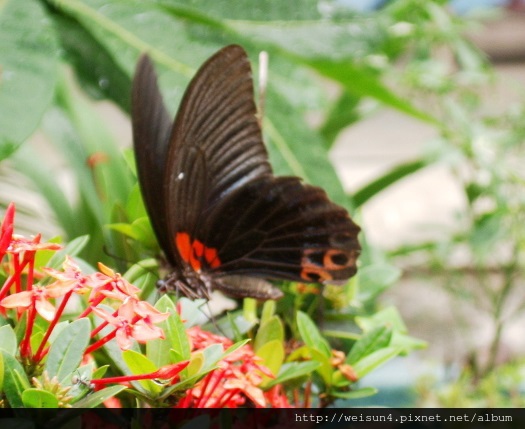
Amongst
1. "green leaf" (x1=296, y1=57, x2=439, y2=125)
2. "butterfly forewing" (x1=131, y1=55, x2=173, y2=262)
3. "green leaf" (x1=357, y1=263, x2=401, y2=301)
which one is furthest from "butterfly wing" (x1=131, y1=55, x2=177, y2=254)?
"green leaf" (x1=296, y1=57, x2=439, y2=125)

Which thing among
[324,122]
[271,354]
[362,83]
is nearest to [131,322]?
[271,354]

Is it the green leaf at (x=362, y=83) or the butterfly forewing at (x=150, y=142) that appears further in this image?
the green leaf at (x=362, y=83)

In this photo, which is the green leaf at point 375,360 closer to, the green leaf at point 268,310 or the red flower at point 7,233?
the green leaf at point 268,310

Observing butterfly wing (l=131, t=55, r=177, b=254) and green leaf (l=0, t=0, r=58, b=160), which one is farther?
green leaf (l=0, t=0, r=58, b=160)

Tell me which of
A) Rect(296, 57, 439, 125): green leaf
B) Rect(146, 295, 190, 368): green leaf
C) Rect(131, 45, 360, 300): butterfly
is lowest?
Rect(146, 295, 190, 368): green leaf

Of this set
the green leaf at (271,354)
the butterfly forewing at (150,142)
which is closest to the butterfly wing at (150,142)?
the butterfly forewing at (150,142)

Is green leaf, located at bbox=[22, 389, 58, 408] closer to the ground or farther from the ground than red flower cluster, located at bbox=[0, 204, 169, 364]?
closer to the ground

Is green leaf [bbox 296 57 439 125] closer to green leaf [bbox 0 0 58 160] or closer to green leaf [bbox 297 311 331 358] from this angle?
green leaf [bbox 0 0 58 160]

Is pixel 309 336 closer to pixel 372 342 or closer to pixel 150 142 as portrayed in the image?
pixel 372 342
